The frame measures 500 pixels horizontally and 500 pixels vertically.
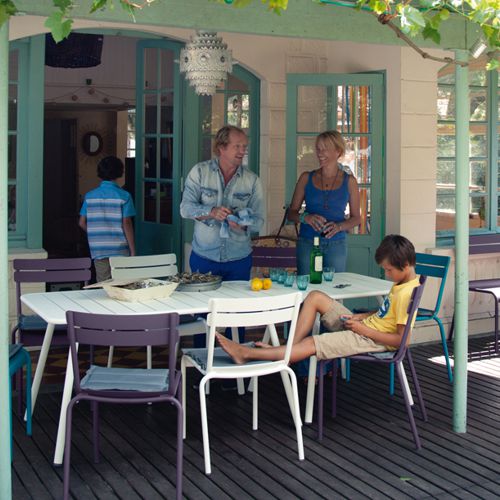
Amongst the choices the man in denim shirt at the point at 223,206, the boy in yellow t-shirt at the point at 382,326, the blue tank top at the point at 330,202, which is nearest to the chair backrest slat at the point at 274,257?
the blue tank top at the point at 330,202

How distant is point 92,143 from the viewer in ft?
52.1

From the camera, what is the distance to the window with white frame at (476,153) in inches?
307

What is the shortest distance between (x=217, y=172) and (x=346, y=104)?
1988 millimetres

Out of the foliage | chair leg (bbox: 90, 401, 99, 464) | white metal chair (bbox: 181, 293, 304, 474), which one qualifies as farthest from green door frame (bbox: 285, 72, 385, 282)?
chair leg (bbox: 90, 401, 99, 464)

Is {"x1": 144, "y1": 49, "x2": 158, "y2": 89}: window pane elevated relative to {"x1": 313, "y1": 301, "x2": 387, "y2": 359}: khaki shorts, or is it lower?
elevated

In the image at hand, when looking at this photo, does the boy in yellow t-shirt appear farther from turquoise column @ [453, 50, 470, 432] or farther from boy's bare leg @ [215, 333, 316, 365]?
turquoise column @ [453, 50, 470, 432]

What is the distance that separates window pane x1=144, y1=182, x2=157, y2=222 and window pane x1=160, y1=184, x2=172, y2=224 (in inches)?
4.7

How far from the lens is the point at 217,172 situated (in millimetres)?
5965

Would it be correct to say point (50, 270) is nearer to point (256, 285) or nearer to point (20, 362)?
point (20, 362)

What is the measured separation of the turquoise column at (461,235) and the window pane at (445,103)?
8.70ft

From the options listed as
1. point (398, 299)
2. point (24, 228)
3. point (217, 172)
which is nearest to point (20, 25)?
point (24, 228)

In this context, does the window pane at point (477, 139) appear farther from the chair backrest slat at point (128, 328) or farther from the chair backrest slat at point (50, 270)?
the chair backrest slat at point (128, 328)

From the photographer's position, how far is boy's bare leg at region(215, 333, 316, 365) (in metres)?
4.79

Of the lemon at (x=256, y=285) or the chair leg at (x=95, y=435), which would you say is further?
the lemon at (x=256, y=285)
